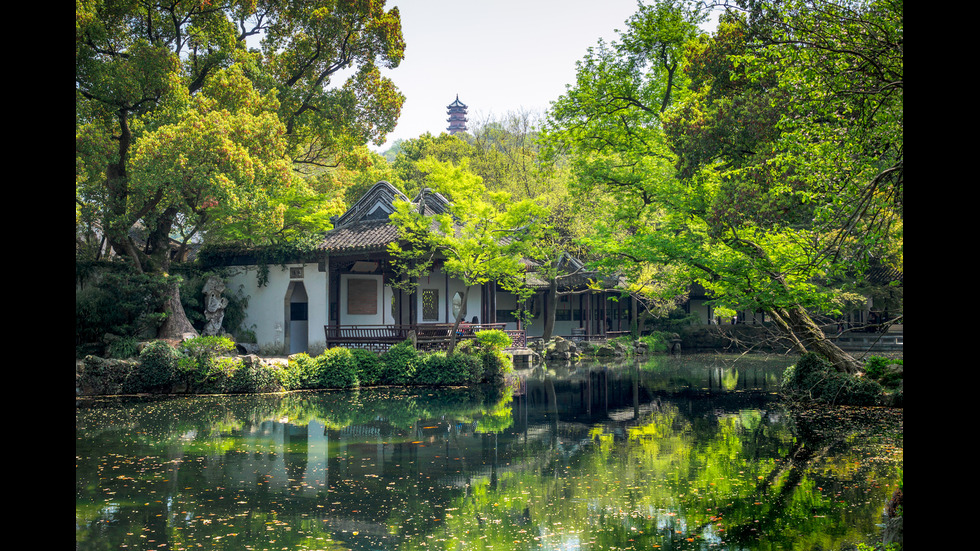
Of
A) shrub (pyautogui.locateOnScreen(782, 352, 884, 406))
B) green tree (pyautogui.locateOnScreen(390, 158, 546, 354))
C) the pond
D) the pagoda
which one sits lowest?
the pond

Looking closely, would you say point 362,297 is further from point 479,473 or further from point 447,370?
point 479,473

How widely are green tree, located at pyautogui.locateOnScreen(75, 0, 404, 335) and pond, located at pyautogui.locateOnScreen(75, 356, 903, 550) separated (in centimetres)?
575

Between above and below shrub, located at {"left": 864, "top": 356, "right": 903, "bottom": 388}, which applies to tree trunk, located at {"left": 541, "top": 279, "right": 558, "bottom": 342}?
above

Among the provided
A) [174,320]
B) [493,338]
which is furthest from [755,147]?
[174,320]

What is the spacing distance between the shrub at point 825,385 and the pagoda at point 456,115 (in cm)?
8309

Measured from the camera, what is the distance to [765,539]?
639 centimetres

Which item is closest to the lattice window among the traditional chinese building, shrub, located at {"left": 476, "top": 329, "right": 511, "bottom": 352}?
the traditional chinese building

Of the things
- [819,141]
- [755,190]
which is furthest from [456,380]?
[819,141]

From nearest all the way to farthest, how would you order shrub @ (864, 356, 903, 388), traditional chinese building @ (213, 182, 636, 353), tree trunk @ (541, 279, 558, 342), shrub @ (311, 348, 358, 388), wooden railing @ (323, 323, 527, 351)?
shrub @ (864, 356, 903, 388) < shrub @ (311, 348, 358, 388) < wooden railing @ (323, 323, 527, 351) < traditional chinese building @ (213, 182, 636, 353) < tree trunk @ (541, 279, 558, 342)

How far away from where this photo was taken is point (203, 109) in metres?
19.4

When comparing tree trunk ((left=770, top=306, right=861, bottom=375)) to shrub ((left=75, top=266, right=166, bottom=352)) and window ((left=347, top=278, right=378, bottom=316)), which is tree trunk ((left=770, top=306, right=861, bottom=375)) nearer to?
window ((left=347, top=278, right=378, bottom=316))

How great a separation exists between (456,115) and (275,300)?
77.2 meters

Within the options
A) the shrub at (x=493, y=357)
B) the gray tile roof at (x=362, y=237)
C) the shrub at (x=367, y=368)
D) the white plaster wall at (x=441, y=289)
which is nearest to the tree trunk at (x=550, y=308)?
the white plaster wall at (x=441, y=289)

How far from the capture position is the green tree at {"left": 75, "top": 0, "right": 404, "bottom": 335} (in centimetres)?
1844
